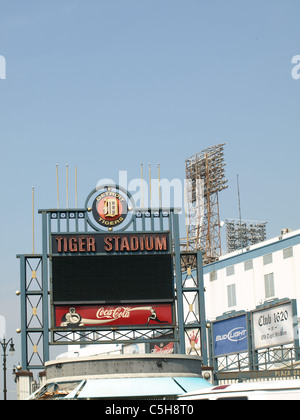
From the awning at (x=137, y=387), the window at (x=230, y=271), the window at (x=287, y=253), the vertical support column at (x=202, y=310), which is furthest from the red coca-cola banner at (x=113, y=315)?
the window at (x=230, y=271)

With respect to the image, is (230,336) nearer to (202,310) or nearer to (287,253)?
(287,253)

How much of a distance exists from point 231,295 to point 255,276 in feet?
15.0

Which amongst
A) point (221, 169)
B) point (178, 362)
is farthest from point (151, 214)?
point (221, 169)

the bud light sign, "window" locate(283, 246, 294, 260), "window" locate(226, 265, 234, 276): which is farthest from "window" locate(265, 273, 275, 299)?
the bud light sign

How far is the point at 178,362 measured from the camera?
33.3 m

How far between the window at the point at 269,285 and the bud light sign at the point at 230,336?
248 inches

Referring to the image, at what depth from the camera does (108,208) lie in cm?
4184

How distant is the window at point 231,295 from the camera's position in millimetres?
70375

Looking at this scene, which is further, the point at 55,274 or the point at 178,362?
the point at 55,274

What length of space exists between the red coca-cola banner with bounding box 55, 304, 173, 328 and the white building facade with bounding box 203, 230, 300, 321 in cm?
2268

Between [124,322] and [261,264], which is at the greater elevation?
[261,264]
